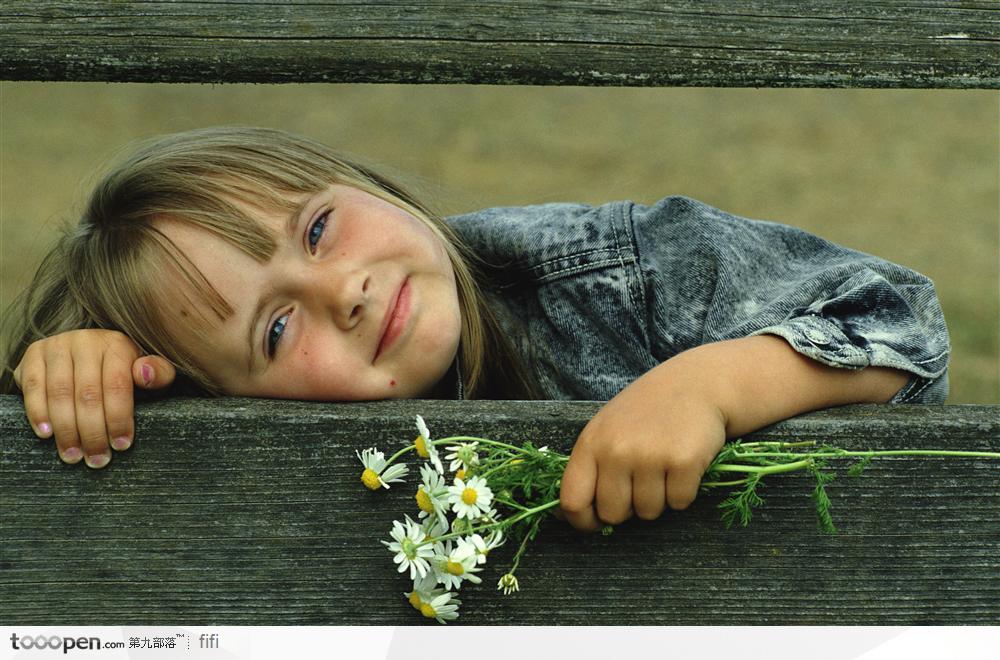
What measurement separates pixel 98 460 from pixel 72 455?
4cm

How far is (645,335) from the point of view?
2336mm

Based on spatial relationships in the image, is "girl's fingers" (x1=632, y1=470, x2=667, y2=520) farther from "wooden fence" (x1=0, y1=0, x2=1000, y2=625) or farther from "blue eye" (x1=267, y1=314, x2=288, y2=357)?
"blue eye" (x1=267, y1=314, x2=288, y2=357)

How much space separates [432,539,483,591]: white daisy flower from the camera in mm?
1414

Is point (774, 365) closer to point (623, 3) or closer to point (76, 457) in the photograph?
point (623, 3)

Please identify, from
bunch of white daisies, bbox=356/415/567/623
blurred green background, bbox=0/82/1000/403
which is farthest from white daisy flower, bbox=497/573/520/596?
blurred green background, bbox=0/82/1000/403

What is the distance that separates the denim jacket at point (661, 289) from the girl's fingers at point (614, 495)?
0.61m

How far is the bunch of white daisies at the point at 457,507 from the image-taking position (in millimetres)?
1416

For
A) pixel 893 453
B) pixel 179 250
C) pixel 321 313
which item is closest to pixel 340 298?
pixel 321 313

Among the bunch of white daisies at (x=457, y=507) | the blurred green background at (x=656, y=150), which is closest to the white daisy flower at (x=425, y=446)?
the bunch of white daisies at (x=457, y=507)

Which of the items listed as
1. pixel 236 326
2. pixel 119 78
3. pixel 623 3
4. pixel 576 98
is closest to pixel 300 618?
pixel 236 326

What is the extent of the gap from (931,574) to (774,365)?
356mm

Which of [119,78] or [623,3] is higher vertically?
[623,3]

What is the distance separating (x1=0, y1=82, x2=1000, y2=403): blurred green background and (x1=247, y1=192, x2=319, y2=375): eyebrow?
118 inches
